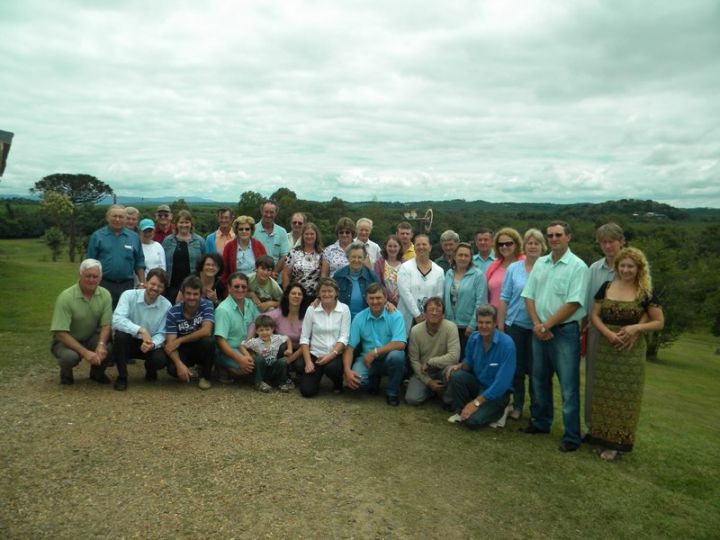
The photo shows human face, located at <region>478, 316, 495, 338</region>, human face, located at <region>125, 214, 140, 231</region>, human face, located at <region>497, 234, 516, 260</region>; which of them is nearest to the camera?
human face, located at <region>478, 316, 495, 338</region>

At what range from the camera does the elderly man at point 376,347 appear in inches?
259

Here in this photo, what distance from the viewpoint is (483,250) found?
23.8ft

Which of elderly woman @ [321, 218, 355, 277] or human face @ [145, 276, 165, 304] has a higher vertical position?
elderly woman @ [321, 218, 355, 277]

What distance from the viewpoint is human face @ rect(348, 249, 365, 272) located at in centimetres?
695

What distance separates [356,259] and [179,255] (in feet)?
9.10

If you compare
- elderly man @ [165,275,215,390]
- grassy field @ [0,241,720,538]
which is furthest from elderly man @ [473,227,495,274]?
elderly man @ [165,275,215,390]

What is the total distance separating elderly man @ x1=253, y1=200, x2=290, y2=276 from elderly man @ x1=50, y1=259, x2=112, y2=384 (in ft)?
8.13

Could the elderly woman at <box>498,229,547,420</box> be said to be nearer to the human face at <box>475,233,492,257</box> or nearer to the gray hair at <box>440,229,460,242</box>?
the human face at <box>475,233,492,257</box>

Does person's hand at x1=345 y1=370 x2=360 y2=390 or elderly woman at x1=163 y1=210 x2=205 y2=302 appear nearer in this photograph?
person's hand at x1=345 y1=370 x2=360 y2=390

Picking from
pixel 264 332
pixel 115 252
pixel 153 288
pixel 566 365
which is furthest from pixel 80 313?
pixel 566 365

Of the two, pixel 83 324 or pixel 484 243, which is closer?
pixel 83 324

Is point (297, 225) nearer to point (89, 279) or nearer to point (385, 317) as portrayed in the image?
point (385, 317)

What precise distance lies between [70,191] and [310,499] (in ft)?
219

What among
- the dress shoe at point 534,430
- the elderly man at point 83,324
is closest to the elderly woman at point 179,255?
the elderly man at point 83,324
